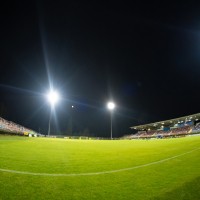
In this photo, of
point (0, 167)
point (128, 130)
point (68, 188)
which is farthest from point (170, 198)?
point (128, 130)

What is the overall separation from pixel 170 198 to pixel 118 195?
3.93ft

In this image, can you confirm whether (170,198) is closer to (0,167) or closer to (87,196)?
(87,196)

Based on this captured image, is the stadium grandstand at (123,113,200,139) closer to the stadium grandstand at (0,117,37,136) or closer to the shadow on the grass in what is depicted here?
the stadium grandstand at (0,117,37,136)

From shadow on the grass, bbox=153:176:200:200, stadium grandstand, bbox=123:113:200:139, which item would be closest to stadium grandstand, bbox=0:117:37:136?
stadium grandstand, bbox=123:113:200:139

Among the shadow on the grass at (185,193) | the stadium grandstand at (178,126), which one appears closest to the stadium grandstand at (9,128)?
the stadium grandstand at (178,126)

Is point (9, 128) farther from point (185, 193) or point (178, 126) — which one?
point (178, 126)

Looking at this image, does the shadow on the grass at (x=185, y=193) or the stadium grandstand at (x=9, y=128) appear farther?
the stadium grandstand at (x=9, y=128)

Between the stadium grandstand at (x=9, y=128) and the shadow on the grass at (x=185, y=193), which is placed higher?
the stadium grandstand at (x=9, y=128)

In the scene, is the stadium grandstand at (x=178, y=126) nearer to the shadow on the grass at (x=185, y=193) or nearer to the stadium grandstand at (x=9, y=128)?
the stadium grandstand at (x=9, y=128)

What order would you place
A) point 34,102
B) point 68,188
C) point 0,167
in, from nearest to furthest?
point 68,188
point 0,167
point 34,102

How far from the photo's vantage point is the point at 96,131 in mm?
130125

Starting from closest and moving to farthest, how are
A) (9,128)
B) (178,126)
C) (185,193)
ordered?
(185,193), (9,128), (178,126)

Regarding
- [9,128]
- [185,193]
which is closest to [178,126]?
[9,128]

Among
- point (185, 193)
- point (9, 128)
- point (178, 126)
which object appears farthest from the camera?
point (178, 126)
